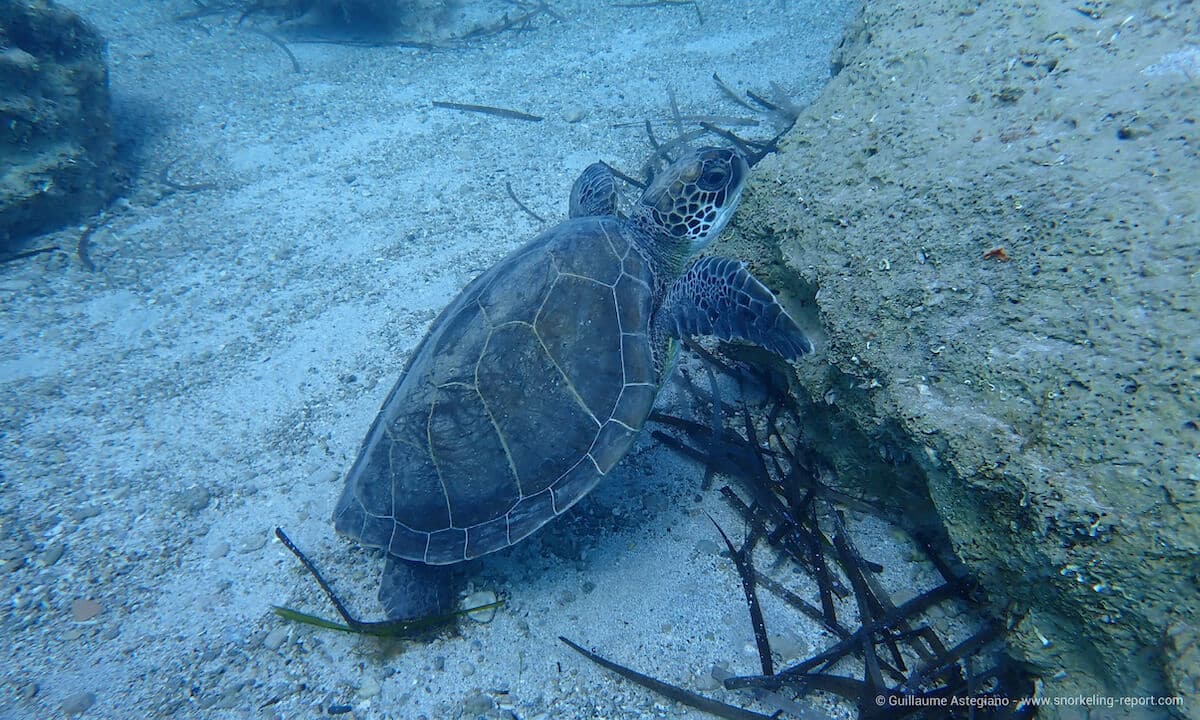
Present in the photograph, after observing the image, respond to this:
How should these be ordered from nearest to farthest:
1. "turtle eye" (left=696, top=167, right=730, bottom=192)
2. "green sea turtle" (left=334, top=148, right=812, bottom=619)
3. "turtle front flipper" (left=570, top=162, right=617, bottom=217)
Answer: "green sea turtle" (left=334, top=148, right=812, bottom=619) < "turtle eye" (left=696, top=167, right=730, bottom=192) < "turtle front flipper" (left=570, top=162, right=617, bottom=217)

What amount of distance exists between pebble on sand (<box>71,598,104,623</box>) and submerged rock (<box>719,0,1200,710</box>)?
3.98 metres

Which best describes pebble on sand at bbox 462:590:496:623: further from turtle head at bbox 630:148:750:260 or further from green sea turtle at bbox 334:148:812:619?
turtle head at bbox 630:148:750:260

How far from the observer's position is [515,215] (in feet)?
16.6

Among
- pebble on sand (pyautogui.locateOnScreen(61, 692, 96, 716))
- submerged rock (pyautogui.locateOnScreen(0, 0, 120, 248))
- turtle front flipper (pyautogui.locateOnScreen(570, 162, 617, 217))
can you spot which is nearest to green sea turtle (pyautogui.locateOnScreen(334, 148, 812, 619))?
turtle front flipper (pyautogui.locateOnScreen(570, 162, 617, 217))

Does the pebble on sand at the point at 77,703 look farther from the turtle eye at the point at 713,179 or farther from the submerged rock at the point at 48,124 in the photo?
the submerged rock at the point at 48,124

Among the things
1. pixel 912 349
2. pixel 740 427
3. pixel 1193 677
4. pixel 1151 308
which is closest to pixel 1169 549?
pixel 1193 677

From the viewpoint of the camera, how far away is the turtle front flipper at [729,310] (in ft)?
8.44

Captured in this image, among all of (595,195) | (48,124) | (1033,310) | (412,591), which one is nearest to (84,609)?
(412,591)

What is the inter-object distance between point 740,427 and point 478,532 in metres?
1.73

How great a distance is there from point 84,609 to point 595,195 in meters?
3.96

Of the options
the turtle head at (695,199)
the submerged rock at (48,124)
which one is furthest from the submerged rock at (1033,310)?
the submerged rock at (48,124)

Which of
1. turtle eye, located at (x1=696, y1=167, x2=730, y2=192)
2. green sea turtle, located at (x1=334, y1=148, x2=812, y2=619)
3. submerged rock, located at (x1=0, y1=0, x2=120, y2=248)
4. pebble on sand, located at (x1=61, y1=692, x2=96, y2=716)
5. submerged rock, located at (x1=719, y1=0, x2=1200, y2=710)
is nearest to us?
submerged rock, located at (x1=719, y1=0, x2=1200, y2=710)

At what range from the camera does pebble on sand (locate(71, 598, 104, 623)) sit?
274 cm

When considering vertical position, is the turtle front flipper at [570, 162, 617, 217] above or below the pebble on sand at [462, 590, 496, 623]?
above
